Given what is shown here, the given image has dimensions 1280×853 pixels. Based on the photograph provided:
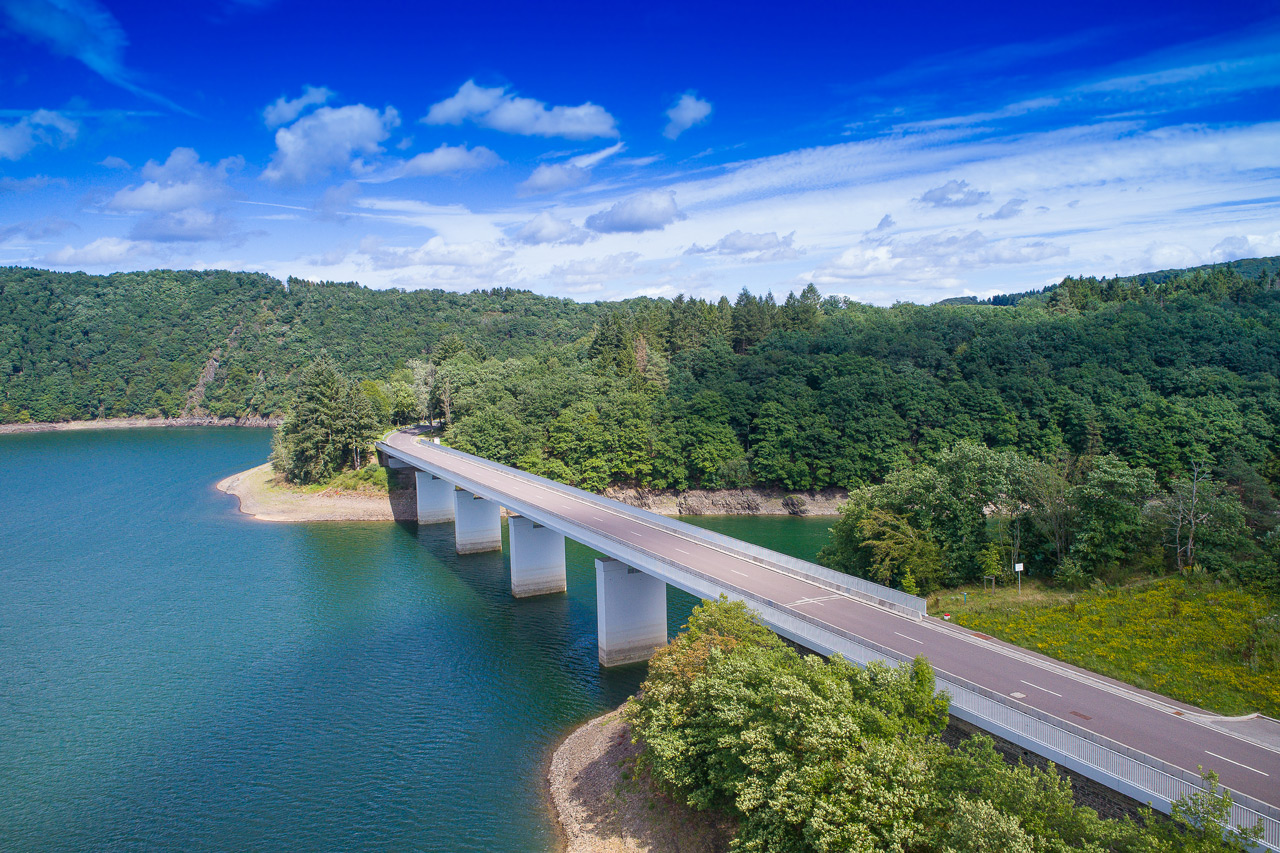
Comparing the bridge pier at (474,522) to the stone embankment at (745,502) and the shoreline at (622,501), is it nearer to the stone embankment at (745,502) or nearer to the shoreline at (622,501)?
the stone embankment at (745,502)

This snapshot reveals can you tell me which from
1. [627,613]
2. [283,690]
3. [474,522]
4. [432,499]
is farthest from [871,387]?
[283,690]

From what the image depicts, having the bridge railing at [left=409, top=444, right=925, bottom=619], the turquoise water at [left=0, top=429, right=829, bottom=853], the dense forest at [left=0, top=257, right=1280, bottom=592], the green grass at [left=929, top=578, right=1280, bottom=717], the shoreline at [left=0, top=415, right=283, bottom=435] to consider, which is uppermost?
the dense forest at [left=0, top=257, right=1280, bottom=592]

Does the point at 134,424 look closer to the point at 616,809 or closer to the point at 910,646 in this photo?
the point at 616,809

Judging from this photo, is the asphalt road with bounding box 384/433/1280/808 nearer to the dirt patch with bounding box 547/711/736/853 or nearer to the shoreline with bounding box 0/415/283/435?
the dirt patch with bounding box 547/711/736/853

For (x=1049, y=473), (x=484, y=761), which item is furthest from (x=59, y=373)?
(x=1049, y=473)

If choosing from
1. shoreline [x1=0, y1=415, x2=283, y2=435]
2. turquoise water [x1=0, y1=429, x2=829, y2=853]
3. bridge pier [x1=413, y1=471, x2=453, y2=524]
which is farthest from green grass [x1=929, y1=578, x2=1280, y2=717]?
shoreline [x1=0, y1=415, x2=283, y2=435]

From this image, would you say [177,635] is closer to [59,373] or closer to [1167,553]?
[1167,553]
